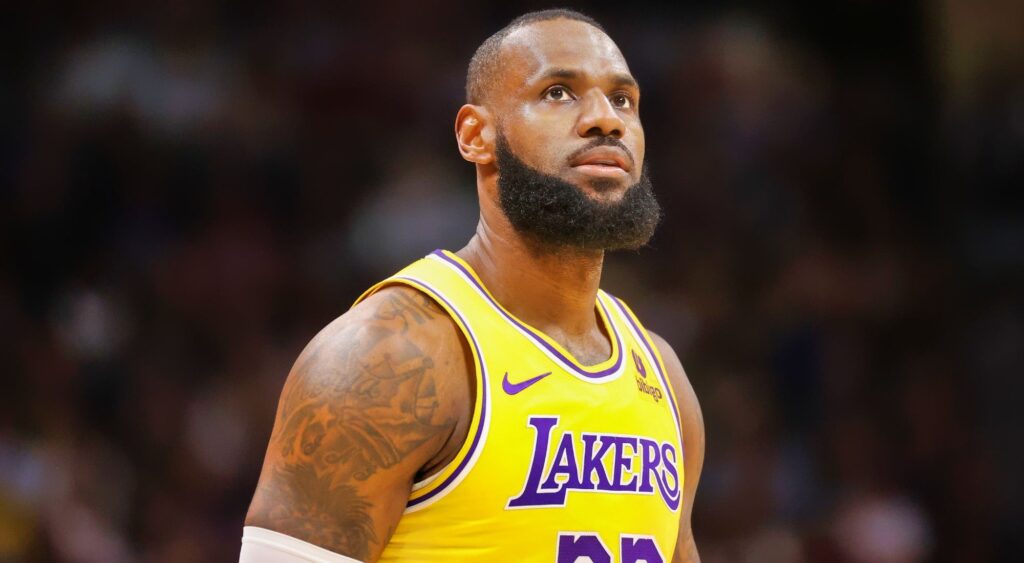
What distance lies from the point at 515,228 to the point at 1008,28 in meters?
5.39

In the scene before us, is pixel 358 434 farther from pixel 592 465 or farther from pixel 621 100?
pixel 621 100

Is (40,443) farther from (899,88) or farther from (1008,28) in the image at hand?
(1008,28)

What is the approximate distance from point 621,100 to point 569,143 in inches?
10.4

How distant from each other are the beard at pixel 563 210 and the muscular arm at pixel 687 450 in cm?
50

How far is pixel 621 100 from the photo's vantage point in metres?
3.19

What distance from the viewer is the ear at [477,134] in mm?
3158

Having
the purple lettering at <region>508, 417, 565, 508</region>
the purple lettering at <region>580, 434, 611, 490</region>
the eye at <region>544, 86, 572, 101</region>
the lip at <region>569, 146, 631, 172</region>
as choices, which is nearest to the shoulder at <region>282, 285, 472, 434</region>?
the purple lettering at <region>508, 417, 565, 508</region>

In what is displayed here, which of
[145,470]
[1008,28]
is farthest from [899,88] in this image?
[145,470]

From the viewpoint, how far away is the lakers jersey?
2.69 meters

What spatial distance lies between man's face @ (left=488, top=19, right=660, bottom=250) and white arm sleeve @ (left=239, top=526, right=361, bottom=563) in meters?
0.97

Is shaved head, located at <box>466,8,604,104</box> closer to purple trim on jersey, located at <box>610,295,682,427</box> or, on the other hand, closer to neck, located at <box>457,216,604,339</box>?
neck, located at <box>457,216,604,339</box>

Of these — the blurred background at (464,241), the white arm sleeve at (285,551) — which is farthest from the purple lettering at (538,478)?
the blurred background at (464,241)

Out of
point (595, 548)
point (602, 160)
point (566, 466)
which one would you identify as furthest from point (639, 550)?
point (602, 160)

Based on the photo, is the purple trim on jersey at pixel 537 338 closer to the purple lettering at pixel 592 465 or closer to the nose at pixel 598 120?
the purple lettering at pixel 592 465
